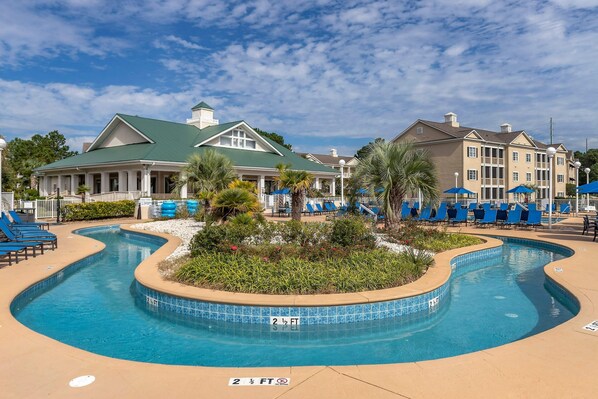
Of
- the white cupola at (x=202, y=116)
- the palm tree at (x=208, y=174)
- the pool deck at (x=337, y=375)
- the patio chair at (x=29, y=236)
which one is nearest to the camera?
the pool deck at (x=337, y=375)

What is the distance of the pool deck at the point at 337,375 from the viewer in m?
3.58

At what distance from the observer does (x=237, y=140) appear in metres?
34.4

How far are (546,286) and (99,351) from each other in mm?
8115

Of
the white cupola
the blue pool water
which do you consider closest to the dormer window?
the white cupola

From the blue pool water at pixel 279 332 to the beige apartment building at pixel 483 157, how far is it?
117ft

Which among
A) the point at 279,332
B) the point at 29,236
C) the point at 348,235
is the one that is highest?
the point at 348,235

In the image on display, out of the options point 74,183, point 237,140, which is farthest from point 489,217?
point 74,183

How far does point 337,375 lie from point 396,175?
32.9 feet

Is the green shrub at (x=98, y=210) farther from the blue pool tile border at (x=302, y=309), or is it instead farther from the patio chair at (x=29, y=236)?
the blue pool tile border at (x=302, y=309)

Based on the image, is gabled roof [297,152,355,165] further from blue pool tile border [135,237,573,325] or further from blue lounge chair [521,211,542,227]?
blue pool tile border [135,237,573,325]

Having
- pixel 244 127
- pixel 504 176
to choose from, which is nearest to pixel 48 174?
pixel 244 127

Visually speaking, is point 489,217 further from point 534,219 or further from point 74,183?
point 74,183

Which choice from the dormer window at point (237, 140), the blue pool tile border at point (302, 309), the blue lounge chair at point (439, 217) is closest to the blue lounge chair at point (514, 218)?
the blue lounge chair at point (439, 217)

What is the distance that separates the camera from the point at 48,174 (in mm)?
34344
